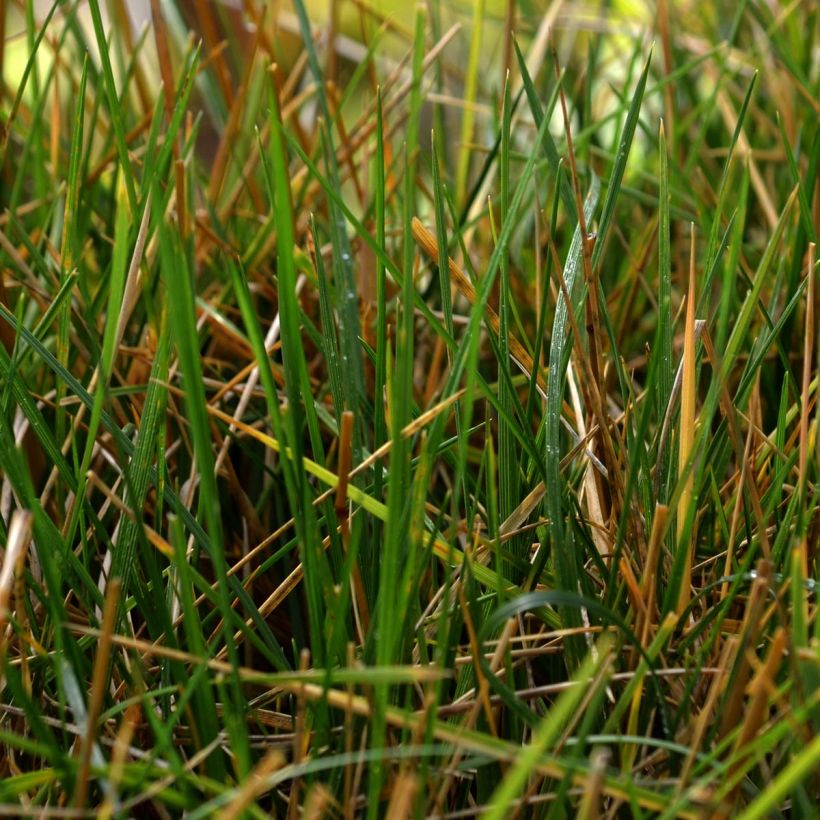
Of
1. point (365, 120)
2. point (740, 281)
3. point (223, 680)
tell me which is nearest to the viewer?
point (223, 680)

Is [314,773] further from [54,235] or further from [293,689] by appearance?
[54,235]

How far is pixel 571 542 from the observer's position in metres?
0.44

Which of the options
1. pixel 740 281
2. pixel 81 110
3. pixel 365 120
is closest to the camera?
pixel 81 110

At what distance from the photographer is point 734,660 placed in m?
0.39

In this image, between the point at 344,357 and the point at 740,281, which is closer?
the point at 344,357

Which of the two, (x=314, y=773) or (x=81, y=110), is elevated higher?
(x=81, y=110)

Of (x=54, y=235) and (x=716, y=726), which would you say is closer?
(x=716, y=726)

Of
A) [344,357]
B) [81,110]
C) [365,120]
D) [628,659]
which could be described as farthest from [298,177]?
[628,659]

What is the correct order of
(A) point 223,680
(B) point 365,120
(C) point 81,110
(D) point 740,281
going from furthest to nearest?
1. (B) point 365,120
2. (D) point 740,281
3. (C) point 81,110
4. (A) point 223,680

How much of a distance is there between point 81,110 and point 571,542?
0.34 m

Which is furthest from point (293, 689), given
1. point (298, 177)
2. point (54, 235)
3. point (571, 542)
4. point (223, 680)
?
point (298, 177)

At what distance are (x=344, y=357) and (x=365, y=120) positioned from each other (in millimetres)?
494

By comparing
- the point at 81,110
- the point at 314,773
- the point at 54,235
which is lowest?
the point at 314,773

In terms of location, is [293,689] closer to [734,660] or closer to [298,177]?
[734,660]
